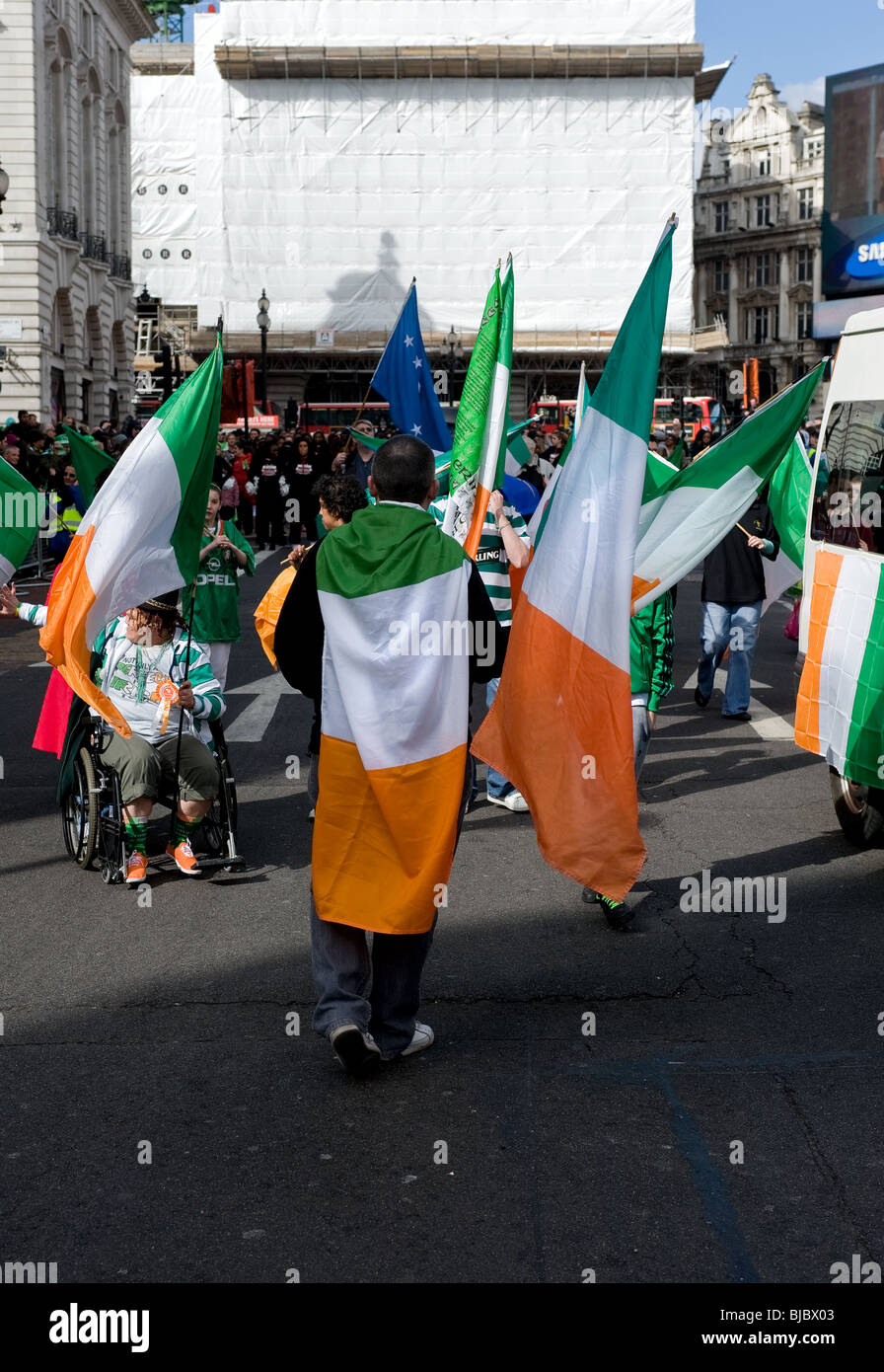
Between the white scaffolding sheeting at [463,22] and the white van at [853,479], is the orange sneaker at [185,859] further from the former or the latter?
the white scaffolding sheeting at [463,22]

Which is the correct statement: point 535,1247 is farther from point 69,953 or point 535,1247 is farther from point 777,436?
point 777,436

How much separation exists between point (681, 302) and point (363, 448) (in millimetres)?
53226

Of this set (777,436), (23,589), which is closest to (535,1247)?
(777,436)

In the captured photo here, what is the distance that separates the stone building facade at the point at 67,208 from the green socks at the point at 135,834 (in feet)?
112

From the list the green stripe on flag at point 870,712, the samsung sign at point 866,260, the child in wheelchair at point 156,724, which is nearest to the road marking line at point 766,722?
the green stripe on flag at point 870,712

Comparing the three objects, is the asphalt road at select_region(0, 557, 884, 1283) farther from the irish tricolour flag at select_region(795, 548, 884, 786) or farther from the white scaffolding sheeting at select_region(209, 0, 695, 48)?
the white scaffolding sheeting at select_region(209, 0, 695, 48)

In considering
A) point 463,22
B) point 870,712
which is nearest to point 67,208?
point 463,22

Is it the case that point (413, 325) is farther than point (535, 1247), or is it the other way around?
point (413, 325)

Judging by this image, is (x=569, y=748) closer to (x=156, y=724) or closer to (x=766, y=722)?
(x=156, y=724)

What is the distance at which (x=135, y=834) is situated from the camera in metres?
7.25

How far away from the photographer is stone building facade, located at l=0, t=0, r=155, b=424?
133 feet

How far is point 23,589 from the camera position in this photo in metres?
20.1

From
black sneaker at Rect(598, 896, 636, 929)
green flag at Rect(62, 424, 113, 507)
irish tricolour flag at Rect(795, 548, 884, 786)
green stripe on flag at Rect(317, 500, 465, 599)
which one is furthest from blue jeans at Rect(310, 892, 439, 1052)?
green flag at Rect(62, 424, 113, 507)

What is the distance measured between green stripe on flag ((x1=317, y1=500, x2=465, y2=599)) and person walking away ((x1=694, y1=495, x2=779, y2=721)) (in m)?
7.34
